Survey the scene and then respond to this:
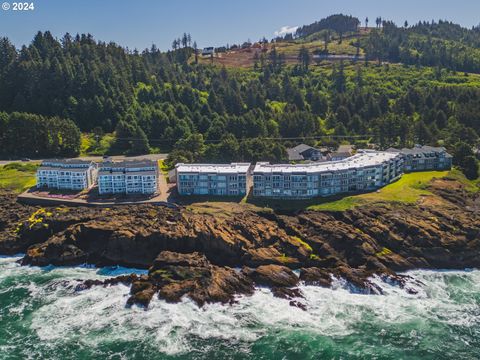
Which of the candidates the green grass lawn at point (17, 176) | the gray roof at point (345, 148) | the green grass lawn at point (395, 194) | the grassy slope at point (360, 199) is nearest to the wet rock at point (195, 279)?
the grassy slope at point (360, 199)

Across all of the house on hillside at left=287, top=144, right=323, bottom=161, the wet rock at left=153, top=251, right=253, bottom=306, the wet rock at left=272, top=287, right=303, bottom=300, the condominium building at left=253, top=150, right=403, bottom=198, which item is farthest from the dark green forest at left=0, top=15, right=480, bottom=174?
the wet rock at left=272, top=287, right=303, bottom=300

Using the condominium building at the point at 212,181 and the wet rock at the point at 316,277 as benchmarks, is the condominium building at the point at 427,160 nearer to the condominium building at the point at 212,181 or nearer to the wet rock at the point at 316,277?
the condominium building at the point at 212,181

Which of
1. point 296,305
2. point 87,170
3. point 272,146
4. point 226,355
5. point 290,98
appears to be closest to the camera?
point 226,355

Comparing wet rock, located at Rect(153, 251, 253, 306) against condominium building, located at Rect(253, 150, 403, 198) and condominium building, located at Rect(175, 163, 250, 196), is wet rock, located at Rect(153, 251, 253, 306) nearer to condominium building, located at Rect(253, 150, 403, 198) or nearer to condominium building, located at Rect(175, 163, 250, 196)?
condominium building, located at Rect(175, 163, 250, 196)

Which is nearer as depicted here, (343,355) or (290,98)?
(343,355)

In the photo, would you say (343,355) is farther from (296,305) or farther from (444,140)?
(444,140)

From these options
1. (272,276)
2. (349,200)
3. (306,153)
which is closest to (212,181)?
(349,200)

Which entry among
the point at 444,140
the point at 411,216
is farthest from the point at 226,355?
the point at 444,140
